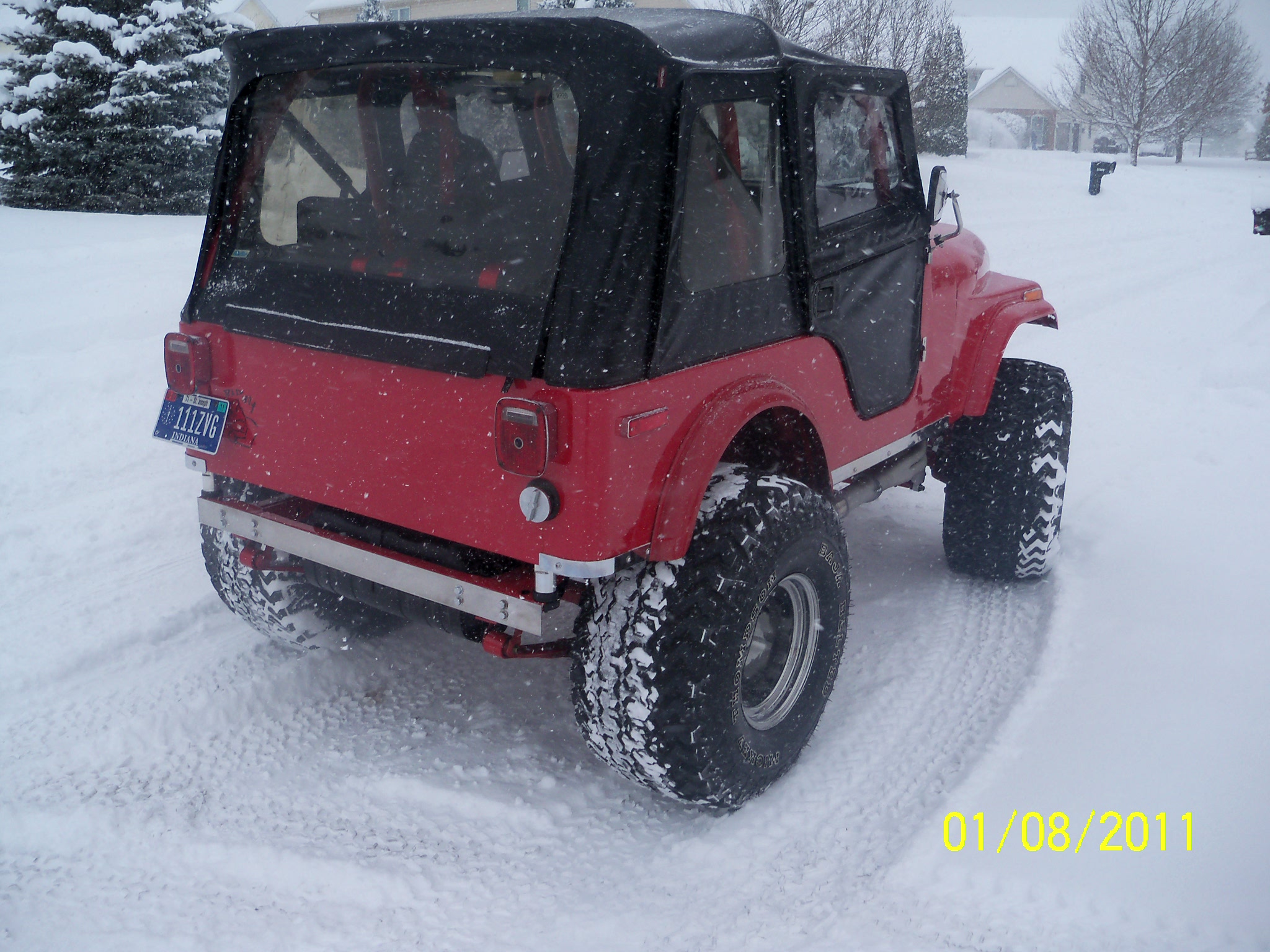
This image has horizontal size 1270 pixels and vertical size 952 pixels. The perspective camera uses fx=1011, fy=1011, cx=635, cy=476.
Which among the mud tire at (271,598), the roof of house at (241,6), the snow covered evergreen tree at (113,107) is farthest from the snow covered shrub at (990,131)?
the mud tire at (271,598)

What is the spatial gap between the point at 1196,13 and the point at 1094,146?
13419 mm

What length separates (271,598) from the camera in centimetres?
361

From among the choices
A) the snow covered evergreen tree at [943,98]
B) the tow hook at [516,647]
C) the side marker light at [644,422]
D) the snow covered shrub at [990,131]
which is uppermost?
the snow covered shrub at [990,131]

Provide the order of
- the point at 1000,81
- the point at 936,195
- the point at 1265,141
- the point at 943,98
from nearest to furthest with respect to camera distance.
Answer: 1. the point at 936,195
2. the point at 943,98
3. the point at 1265,141
4. the point at 1000,81

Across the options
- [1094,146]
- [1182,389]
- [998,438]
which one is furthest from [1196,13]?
[998,438]

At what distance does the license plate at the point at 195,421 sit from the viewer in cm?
319

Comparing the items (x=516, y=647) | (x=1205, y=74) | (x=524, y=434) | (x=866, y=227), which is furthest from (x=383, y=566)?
(x=1205, y=74)

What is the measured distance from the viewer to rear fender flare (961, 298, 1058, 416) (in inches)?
169

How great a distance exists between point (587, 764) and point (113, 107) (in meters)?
13.1

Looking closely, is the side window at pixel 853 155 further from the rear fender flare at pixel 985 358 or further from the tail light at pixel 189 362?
the tail light at pixel 189 362

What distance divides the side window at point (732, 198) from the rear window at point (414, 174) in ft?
1.16

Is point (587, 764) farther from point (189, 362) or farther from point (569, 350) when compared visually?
point (189, 362)

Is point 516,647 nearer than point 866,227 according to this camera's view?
Yes
